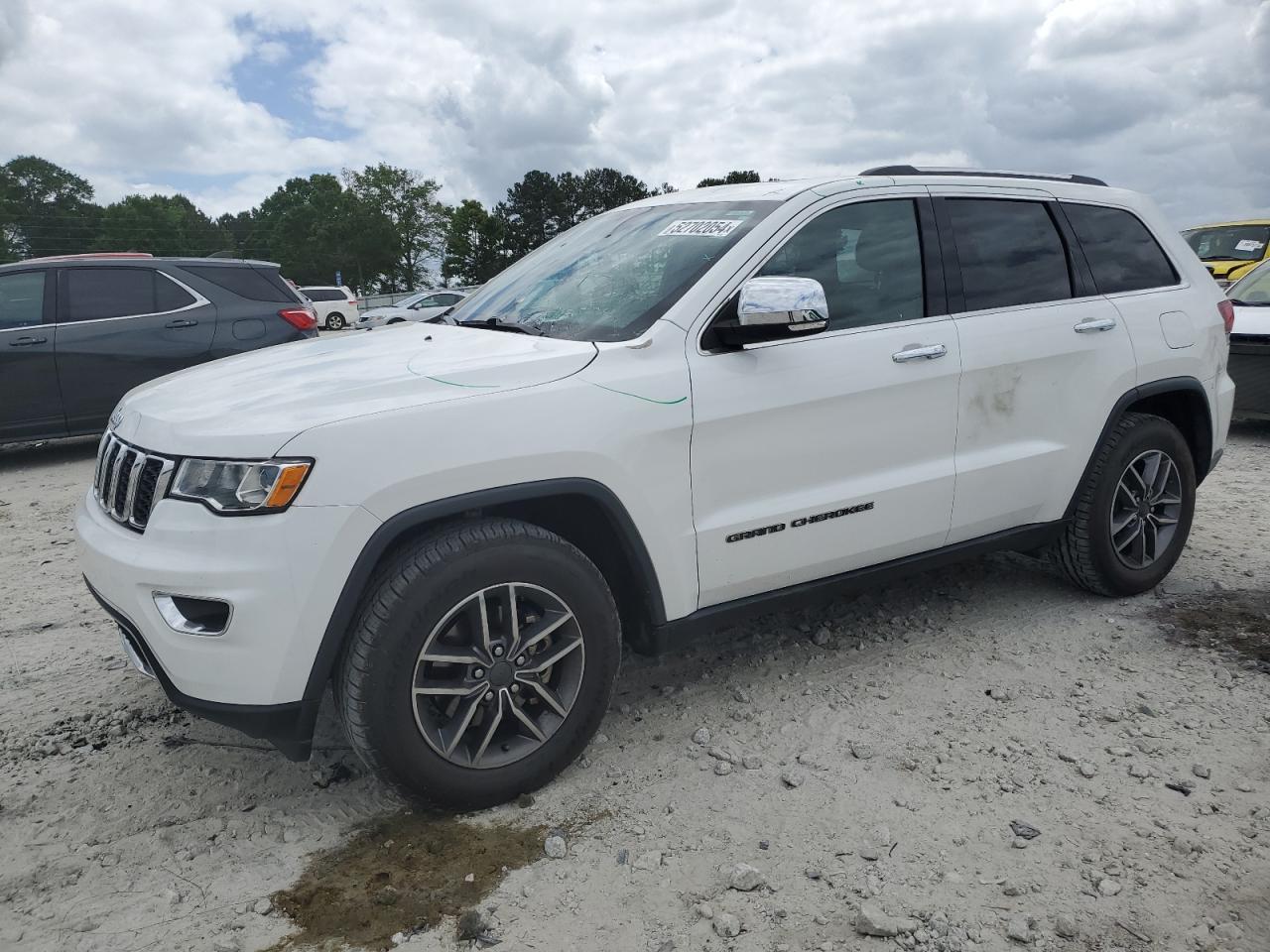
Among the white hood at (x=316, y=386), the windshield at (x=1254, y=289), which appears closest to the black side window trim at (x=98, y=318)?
the white hood at (x=316, y=386)

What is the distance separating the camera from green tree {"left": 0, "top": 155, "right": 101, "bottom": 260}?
8288cm

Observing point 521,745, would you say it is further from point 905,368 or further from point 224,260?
point 224,260

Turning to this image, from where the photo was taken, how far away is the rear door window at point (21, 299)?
7781mm

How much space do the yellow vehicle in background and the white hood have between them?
1353cm

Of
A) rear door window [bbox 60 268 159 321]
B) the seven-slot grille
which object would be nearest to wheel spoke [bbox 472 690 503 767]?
the seven-slot grille

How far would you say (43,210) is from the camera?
88.9m

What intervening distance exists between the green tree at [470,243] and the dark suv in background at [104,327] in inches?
2988

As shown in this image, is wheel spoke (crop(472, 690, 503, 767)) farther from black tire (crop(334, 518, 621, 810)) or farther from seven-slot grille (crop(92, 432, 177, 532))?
seven-slot grille (crop(92, 432, 177, 532))

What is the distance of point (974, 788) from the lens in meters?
2.94

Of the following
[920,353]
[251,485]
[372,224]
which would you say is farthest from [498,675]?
[372,224]

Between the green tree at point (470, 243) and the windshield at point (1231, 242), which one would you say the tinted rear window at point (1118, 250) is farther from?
the green tree at point (470, 243)

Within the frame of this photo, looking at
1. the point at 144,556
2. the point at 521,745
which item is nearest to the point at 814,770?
the point at 521,745

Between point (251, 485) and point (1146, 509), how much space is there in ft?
12.5

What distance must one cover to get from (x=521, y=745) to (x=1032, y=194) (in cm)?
308
